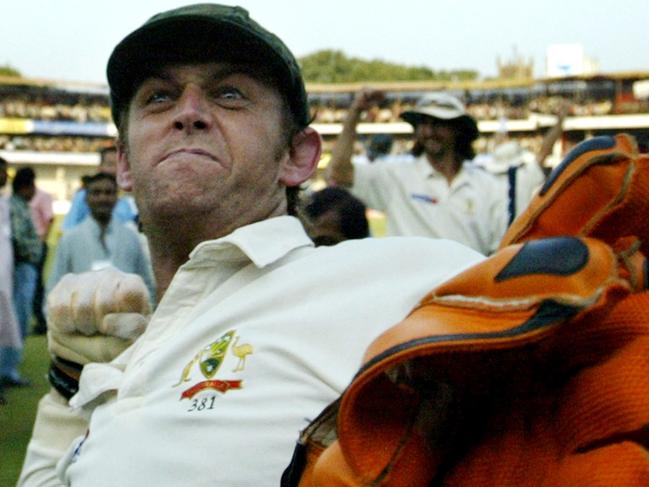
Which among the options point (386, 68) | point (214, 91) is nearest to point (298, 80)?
point (214, 91)

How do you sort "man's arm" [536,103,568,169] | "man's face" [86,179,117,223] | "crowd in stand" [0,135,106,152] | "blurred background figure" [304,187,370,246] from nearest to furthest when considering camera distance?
"blurred background figure" [304,187,370,246] → "man's arm" [536,103,568,169] → "man's face" [86,179,117,223] → "crowd in stand" [0,135,106,152]

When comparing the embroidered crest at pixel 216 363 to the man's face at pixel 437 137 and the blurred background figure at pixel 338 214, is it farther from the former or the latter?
the man's face at pixel 437 137

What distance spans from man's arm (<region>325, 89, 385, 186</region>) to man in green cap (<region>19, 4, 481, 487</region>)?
136 inches

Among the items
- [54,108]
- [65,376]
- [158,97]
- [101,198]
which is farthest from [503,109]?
[65,376]

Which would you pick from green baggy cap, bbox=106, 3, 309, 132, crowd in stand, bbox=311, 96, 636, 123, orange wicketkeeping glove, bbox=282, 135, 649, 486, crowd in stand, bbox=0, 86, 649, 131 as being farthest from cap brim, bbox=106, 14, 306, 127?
crowd in stand, bbox=0, 86, 649, 131

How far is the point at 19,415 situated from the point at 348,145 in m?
3.08

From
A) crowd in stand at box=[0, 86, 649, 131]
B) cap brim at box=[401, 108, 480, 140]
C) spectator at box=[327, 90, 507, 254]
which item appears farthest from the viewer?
crowd in stand at box=[0, 86, 649, 131]

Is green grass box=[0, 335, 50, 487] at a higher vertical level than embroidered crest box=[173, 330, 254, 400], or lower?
lower

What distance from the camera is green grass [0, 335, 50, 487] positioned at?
6.09 m

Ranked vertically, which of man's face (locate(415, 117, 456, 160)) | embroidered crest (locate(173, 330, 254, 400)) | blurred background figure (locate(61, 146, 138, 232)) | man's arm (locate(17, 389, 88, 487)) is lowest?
blurred background figure (locate(61, 146, 138, 232))

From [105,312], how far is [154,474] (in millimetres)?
647

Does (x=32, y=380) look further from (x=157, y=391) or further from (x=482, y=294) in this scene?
(x=482, y=294)

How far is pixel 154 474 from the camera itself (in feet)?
5.60

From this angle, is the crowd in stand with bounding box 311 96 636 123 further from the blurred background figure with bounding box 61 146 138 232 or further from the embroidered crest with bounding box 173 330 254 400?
the embroidered crest with bounding box 173 330 254 400
